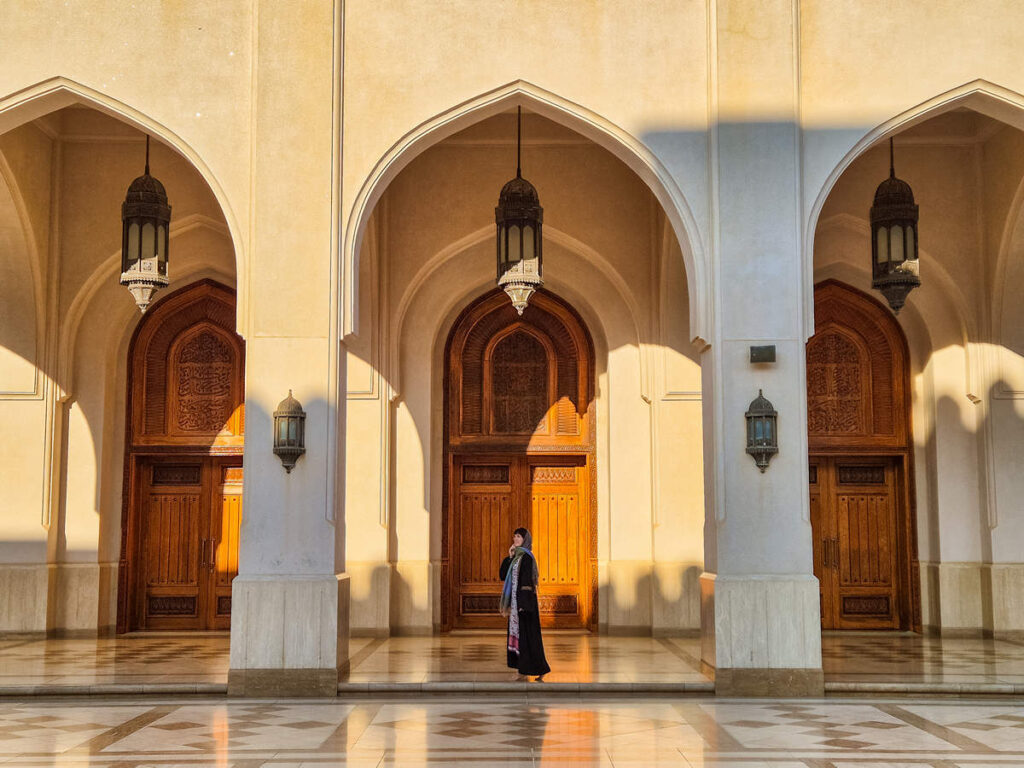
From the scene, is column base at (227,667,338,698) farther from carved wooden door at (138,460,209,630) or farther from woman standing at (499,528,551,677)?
carved wooden door at (138,460,209,630)

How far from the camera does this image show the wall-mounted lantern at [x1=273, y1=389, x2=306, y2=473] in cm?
1010

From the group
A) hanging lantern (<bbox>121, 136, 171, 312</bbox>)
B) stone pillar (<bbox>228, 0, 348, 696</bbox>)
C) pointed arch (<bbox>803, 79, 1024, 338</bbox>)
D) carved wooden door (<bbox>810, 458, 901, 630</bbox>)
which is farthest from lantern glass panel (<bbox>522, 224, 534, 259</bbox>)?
carved wooden door (<bbox>810, 458, 901, 630</bbox>)

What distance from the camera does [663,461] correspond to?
45.5 feet

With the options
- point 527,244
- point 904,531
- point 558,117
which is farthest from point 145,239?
point 904,531

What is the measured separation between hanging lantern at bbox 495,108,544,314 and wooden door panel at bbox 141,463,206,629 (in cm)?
531

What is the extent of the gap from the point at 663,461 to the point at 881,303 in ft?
10.9

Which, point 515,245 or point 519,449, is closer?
point 515,245

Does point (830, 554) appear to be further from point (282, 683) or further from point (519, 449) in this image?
point (282, 683)

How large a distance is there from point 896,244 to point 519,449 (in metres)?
5.11

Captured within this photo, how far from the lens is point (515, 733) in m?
8.27

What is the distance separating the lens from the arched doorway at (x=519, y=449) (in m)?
14.6

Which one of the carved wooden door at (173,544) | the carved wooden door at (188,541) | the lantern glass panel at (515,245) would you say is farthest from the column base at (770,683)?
the carved wooden door at (173,544)

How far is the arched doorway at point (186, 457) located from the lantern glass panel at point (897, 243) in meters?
7.41

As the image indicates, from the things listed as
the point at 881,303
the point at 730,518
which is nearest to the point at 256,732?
the point at 730,518
